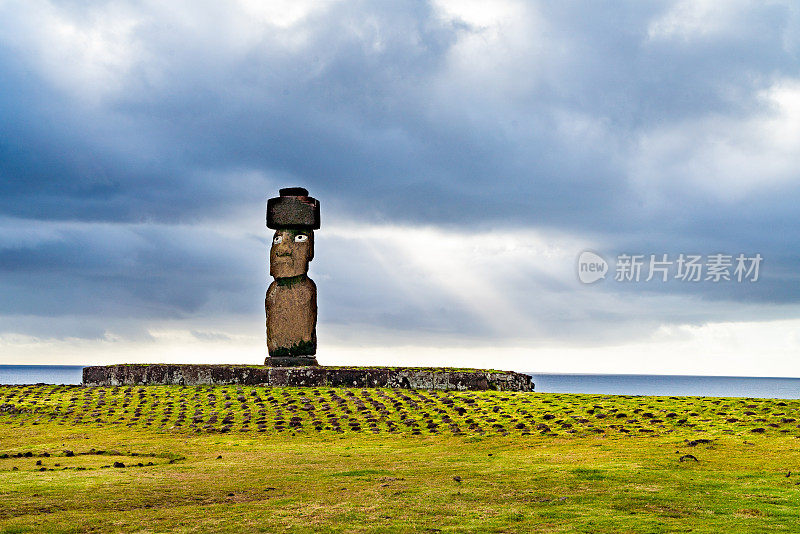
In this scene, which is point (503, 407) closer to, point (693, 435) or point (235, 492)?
point (693, 435)

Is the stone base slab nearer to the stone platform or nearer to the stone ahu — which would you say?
the stone ahu

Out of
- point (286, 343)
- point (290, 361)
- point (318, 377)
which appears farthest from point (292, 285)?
point (318, 377)

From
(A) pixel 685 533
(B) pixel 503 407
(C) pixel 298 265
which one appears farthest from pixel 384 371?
(A) pixel 685 533

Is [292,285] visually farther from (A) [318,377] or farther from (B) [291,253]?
(A) [318,377]

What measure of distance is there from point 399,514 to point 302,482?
2.92 meters

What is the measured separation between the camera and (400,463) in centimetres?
1305

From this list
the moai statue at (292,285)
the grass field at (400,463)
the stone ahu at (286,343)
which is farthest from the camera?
the moai statue at (292,285)

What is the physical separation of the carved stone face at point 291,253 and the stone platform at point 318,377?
3.99 metres

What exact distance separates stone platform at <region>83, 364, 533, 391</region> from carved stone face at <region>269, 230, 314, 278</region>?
399 cm

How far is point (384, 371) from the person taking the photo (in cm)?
2683

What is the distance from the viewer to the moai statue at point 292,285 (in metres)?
29.5

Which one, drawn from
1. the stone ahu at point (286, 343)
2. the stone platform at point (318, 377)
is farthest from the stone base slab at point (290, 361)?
the stone platform at point (318, 377)

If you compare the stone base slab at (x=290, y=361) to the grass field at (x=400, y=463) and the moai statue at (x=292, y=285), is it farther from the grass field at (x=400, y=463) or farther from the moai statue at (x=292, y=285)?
the grass field at (x=400, y=463)

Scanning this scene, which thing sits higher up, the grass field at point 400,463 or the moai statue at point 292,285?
the moai statue at point 292,285
